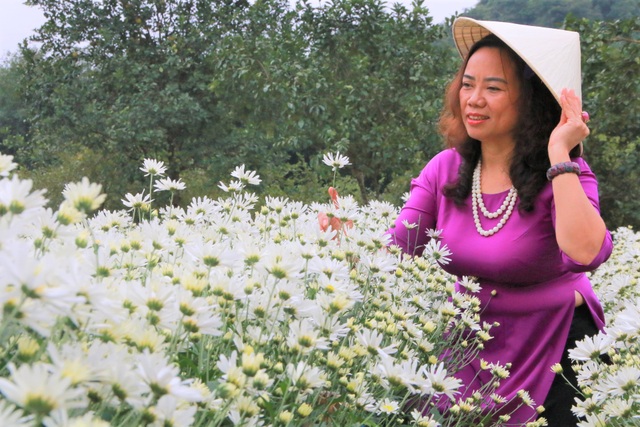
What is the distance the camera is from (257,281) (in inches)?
47.7

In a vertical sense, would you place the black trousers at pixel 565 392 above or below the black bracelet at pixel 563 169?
below

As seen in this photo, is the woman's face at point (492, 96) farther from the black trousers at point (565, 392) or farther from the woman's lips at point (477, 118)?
the black trousers at point (565, 392)

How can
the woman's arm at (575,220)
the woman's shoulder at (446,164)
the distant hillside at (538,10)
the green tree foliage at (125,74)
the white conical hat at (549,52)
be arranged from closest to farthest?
the woman's arm at (575,220), the white conical hat at (549,52), the woman's shoulder at (446,164), the green tree foliage at (125,74), the distant hillside at (538,10)

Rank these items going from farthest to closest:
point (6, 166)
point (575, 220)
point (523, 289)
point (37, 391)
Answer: point (523, 289) < point (575, 220) < point (6, 166) < point (37, 391)

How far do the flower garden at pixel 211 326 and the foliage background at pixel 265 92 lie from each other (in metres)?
5.33

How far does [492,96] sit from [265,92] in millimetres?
6504

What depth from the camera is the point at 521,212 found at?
2.34m

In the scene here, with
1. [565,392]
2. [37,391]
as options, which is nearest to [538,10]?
[565,392]

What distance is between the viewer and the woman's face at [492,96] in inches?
93.9

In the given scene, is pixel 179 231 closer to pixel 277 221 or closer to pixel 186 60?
pixel 277 221

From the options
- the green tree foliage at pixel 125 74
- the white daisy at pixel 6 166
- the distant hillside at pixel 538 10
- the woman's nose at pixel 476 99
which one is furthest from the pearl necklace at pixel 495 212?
the distant hillside at pixel 538 10

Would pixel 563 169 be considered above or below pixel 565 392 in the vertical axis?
above

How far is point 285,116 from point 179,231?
23.9 feet

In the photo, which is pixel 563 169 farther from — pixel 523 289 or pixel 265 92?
pixel 265 92
